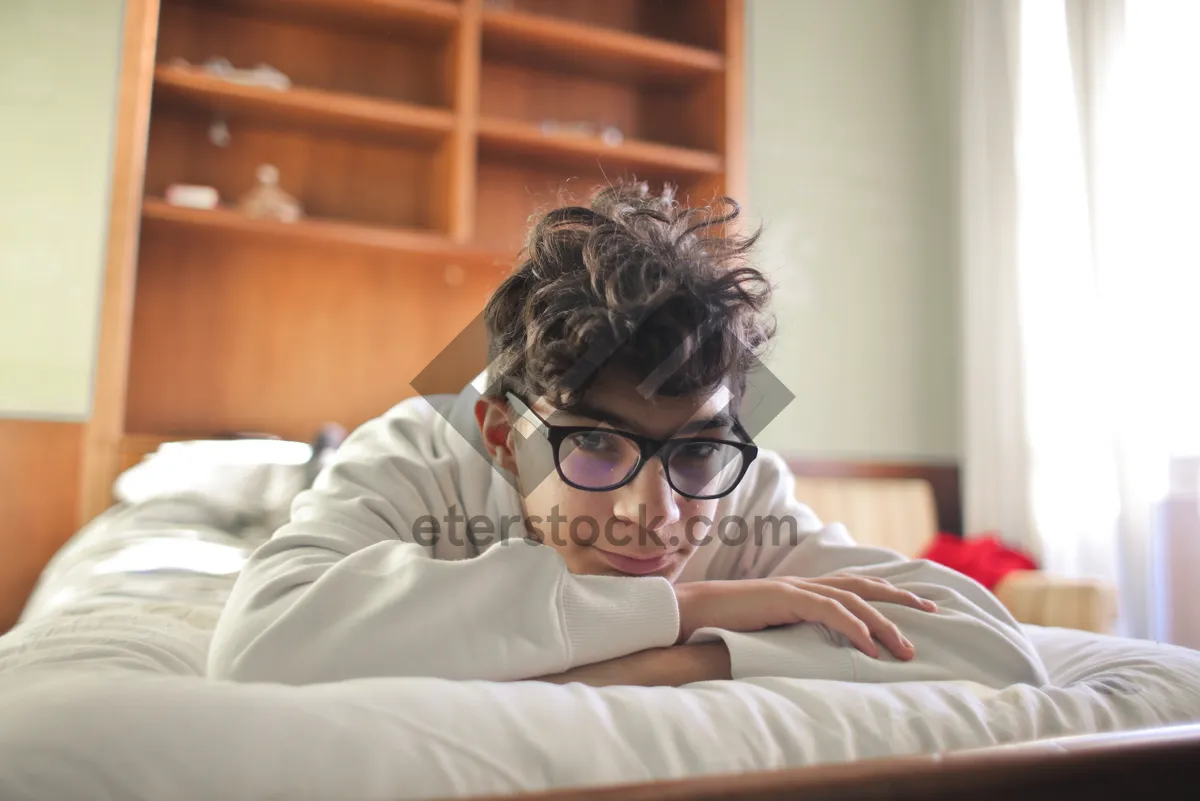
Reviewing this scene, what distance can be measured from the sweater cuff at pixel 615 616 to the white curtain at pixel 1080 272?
1549mm

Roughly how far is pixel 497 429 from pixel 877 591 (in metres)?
0.40

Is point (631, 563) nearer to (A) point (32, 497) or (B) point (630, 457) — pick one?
(B) point (630, 457)

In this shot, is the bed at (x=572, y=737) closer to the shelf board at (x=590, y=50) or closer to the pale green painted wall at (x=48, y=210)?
the pale green painted wall at (x=48, y=210)

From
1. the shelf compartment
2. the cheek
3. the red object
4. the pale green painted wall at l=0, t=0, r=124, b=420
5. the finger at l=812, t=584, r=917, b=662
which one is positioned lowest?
the red object

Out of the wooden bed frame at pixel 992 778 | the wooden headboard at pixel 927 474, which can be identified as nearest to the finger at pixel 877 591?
the wooden bed frame at pixel 992 778

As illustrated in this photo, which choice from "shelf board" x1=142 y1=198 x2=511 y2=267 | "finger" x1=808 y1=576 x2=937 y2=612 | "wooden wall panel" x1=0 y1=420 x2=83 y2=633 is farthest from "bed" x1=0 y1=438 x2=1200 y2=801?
"shelf board" x1=142 y1=198 x2=511 y2=267

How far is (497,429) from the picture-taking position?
92 cm

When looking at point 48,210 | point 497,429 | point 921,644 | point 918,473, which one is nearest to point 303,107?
point 48,210

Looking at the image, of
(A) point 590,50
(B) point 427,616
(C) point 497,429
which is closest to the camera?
(B) point 427,616

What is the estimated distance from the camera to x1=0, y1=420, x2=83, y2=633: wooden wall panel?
189 cm

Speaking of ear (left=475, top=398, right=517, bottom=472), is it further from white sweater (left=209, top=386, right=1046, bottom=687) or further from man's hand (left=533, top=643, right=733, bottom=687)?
man's hand (left=533, top=643, right=733, bottom=687)

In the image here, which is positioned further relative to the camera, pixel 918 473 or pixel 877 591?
pixel 918 473

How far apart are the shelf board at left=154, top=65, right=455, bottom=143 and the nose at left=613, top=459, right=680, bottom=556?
167 cm

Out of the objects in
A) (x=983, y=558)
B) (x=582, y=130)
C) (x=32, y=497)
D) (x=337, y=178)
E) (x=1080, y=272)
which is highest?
(x=582, y=130)
